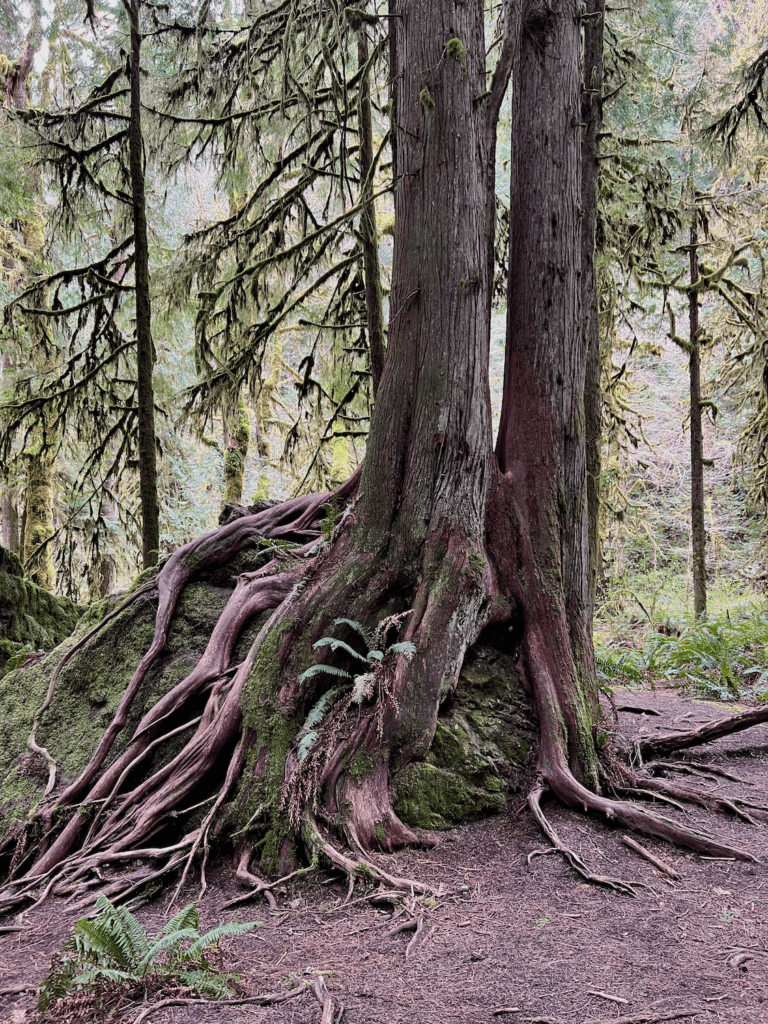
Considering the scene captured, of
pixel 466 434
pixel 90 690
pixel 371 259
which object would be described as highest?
pixel 371 259

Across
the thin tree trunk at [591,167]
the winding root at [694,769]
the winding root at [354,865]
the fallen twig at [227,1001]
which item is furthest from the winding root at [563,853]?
the thin tree trunk at [591,167]

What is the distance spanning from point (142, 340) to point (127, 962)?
5.45 metres

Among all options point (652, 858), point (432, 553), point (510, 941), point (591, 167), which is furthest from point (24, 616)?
point (591, 167)

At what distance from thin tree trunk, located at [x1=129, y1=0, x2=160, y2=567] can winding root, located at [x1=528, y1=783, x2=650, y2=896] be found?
13.3 feet

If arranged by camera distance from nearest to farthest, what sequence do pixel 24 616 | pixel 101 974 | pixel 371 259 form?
pixel 101 974 → pixel 371 259 → pixel 24 616

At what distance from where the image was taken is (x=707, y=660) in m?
7.33

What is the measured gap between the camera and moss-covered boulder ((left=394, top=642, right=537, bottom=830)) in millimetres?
3621

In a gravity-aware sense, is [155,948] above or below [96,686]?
below

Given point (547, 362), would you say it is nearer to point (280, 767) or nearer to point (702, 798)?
point (702, 798)

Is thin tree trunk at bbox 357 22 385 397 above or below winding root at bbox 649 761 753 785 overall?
above

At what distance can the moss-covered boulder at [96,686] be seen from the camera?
448 centimetres

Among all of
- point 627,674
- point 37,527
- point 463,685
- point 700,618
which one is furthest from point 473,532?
point 37,527

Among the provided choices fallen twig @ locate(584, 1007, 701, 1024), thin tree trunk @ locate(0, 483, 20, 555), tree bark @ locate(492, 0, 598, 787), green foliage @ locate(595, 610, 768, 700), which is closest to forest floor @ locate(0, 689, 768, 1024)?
fallen twig @ locate(584, 1007, 701, 1024)

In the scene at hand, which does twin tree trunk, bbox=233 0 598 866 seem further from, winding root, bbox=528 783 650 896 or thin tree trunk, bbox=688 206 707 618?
thin tree trunk, bbox=688 206 707 618
